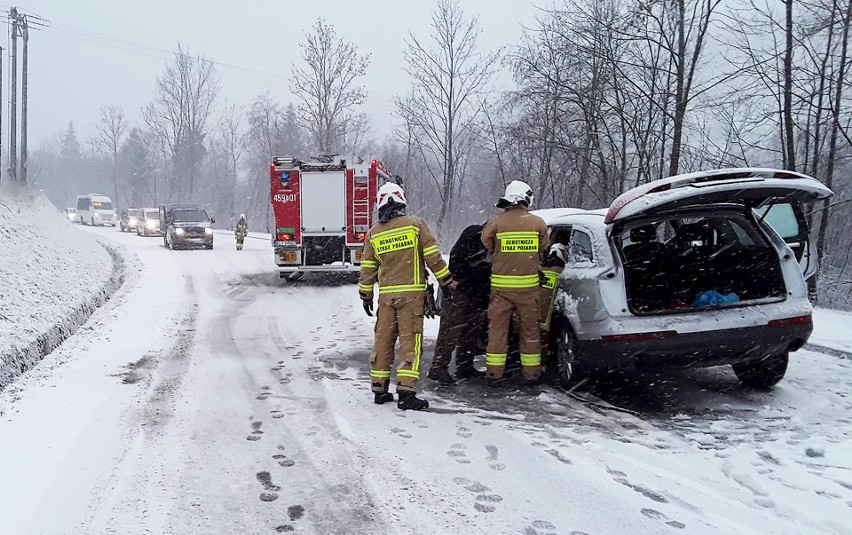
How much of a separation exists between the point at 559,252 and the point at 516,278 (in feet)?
1.75

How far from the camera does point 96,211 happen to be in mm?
46625

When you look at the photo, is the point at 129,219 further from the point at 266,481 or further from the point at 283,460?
the point at 266,481

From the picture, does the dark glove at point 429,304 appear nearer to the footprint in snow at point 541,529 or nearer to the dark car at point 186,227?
the footprint in snow at point 541,529

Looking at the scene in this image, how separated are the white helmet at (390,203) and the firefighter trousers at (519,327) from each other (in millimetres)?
1173

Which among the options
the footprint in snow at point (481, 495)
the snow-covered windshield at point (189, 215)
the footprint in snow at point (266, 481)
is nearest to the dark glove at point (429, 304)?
the footprint in snow at point (481, 495)

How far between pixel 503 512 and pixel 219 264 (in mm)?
16202

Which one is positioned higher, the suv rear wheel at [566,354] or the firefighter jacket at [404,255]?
the firefighter jacket at [404,255]

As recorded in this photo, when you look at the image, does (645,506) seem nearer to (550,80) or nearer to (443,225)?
(550,80)

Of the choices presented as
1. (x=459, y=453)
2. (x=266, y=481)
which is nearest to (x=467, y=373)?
(x=459, y=453)

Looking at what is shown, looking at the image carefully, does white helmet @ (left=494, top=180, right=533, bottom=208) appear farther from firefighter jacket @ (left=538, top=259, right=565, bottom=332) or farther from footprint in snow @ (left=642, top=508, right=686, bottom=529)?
footprint in snow @ (left=642, top=508, right=686, bottom=529)

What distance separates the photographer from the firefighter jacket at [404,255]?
5426 millimetres

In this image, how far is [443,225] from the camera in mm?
27828

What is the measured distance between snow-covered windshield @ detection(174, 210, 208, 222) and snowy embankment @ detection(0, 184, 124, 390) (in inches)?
325

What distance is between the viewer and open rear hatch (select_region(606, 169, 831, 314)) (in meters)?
4.93
